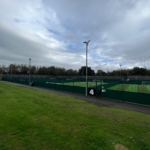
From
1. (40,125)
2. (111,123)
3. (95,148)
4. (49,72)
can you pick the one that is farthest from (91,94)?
(49,72)

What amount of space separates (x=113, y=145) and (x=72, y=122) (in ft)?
7.36

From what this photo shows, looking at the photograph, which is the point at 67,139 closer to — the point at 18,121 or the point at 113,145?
the point at 113,145

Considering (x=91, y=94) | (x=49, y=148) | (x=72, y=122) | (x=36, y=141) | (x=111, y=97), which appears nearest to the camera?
(x=49, y=148)

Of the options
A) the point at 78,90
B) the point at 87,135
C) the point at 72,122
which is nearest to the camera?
the point at 87,135

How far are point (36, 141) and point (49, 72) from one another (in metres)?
81.7

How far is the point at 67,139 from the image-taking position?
4246mm

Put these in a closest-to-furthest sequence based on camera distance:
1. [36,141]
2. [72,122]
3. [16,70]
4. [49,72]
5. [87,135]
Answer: [36,141] → [87,135] → [72,122] → [49,72] → [16,70]

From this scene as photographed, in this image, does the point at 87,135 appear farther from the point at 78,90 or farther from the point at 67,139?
the point at 78,90

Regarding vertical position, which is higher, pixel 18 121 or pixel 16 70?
pixel 16 70

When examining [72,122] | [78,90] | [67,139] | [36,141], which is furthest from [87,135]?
[78,90]

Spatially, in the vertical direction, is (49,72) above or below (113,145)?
above

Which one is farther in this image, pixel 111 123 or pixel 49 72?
pixel 49 72

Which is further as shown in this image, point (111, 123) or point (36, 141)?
point (111, 123)

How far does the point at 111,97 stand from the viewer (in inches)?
533
